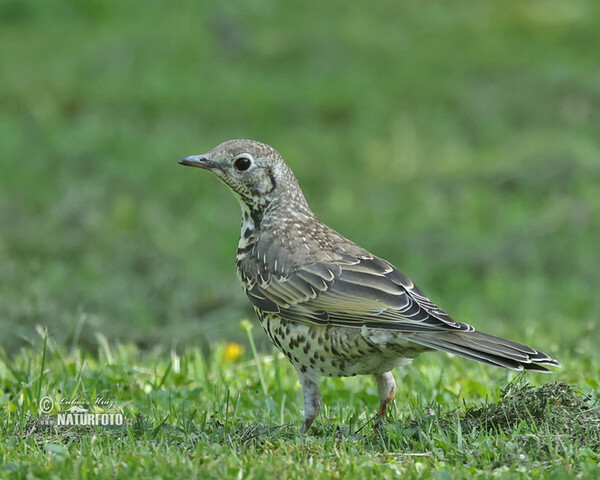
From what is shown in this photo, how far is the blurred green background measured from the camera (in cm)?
895

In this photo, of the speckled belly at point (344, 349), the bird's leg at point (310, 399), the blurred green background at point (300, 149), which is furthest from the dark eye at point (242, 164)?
the blurred green background at point (300, 149)

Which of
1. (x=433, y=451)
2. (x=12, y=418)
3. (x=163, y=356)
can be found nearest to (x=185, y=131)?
(x=163, y=356)

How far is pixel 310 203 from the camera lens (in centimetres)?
1183

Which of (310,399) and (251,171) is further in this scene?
(251,171)

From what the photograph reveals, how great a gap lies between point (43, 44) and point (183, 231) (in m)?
6.88

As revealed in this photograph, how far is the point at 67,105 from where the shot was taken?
552 inches

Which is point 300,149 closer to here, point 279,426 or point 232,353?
point 232,353

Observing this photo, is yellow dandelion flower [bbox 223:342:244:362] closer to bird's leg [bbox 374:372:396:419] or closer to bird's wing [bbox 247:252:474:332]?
bird's wing [bbox 247:252:474:332]

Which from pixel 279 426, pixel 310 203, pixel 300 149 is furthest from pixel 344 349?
pixel 300 149

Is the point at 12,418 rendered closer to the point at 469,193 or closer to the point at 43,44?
the point at 469,193

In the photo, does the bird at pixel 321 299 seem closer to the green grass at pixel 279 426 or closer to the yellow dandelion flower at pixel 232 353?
the green grass at pixel 279 426

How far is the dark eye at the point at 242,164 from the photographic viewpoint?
5465 mm

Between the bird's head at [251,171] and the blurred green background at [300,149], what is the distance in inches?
75.5

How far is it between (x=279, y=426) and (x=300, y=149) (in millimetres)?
8794
